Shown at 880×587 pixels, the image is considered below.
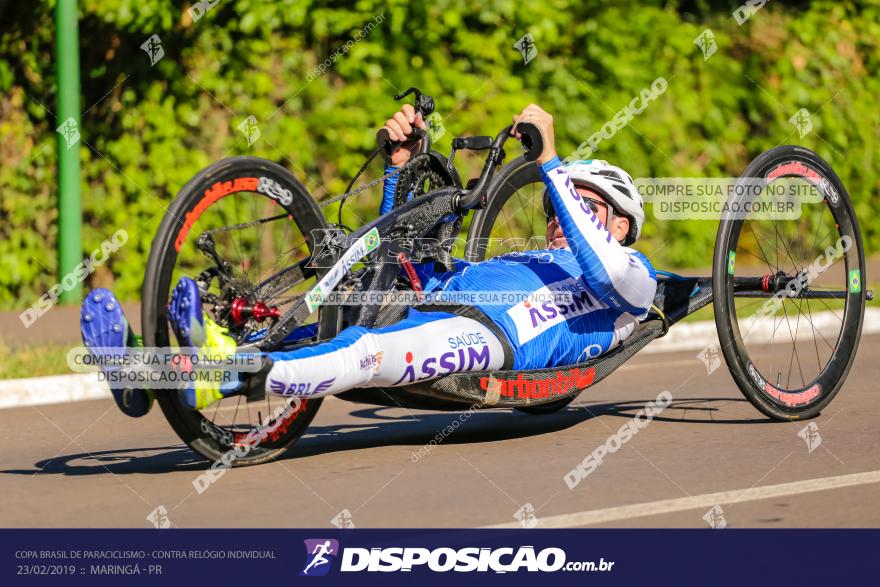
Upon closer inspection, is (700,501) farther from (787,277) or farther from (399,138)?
(399,138)

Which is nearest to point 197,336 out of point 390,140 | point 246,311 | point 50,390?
point 246,311

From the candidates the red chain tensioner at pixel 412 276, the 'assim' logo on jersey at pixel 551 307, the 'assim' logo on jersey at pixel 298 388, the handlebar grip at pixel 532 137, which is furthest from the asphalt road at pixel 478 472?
the handlebar grip at pixel 532 137

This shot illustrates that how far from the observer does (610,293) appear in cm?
643

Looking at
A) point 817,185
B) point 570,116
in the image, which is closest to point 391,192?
point 817,185

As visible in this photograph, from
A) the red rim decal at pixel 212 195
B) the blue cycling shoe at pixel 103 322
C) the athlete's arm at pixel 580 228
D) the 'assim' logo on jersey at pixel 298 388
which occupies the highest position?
the athlete's arm at pixel 580 228

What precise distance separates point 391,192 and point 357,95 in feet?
20.8

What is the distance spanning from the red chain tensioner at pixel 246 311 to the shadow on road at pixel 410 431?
787 millimetres

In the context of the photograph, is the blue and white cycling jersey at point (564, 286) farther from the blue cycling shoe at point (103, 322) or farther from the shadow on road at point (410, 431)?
the blue cycling shoe at point (103, 322)

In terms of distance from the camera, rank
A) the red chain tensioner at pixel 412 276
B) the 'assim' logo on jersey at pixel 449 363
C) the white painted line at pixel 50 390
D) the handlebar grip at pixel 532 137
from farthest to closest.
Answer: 1. the white painted line at pixel 50 390
2. the red chain tensioner at pixel 412 276
3. the handlebar grip at pixel 532 137
4. the 'assim' logo on jersey at pixel 449 363

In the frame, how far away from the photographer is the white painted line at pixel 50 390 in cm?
851

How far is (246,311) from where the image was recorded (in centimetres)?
559

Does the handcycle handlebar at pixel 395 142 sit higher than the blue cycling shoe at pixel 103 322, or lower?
higher

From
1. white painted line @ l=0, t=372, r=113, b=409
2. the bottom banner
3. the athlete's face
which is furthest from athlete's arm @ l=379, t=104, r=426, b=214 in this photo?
white painted line @ l=0, t=372, r=113, b=409

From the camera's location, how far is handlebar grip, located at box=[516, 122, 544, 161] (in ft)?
20.1
